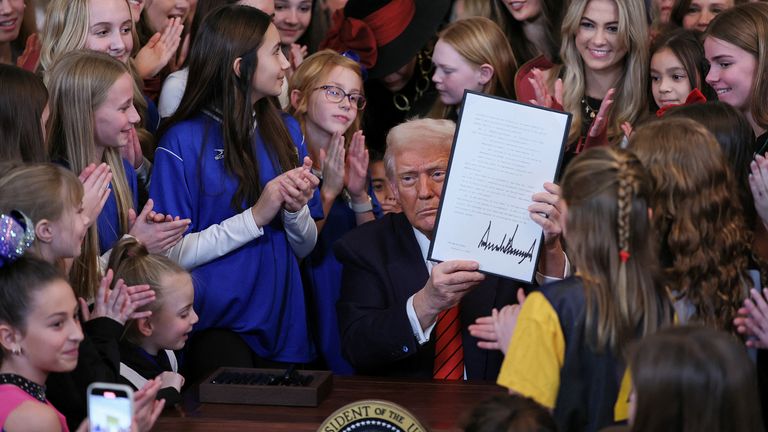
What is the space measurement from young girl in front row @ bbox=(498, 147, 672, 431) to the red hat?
104 inches

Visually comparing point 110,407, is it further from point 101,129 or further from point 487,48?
point 487,48

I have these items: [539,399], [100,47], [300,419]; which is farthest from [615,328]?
[100,47]

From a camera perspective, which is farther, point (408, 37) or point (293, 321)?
point (408, 37)

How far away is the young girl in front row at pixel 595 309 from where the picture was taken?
2512 millimetres

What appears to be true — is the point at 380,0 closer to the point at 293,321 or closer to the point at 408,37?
the point at 408,37

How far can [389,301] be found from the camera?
354 centimetres

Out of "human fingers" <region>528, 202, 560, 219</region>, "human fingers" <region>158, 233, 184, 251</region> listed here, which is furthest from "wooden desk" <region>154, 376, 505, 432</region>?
"human fingers" <region>158, 233, 184, 251</region>

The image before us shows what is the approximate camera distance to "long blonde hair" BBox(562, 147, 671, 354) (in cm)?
251

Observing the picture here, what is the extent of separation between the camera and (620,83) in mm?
4543

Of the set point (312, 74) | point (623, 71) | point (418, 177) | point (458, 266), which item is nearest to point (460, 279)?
point (458, 266)

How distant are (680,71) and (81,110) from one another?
7.07ft

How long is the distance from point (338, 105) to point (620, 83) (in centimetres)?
110

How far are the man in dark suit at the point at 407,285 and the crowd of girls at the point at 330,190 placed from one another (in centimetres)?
29

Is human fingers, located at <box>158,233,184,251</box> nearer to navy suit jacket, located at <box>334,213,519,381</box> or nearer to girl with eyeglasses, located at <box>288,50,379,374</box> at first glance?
navy suit jacket, located at <box>334,213,519,381</box>
